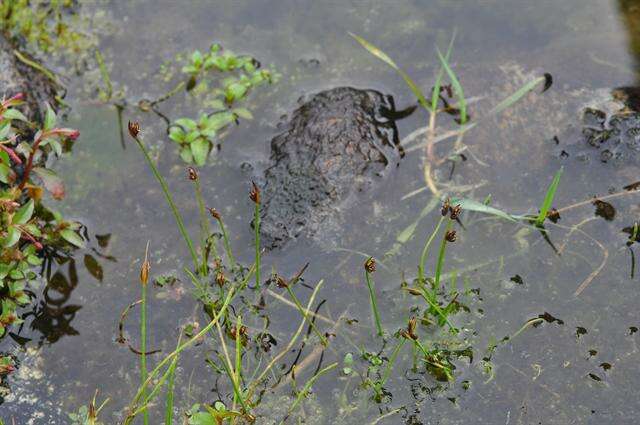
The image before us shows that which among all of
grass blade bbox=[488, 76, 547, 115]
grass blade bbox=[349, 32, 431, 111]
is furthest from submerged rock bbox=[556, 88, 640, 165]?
grass blade bbox=[349, 32, 431, 111]

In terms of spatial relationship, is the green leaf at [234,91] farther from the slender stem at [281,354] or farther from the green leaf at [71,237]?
the slender stem at [281,354]

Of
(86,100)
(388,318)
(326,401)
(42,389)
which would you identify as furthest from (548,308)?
(86,100)

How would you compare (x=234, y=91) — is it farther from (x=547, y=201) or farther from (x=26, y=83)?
(x=547, y=201)

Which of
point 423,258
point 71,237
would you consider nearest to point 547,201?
point 423,258

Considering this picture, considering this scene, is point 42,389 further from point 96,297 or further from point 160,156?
point 160,156

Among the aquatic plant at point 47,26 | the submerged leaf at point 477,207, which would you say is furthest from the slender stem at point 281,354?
the aquatic plant at point 47,26

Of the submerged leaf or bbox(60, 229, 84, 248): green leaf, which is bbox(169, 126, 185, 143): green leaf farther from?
the submerged leaf
